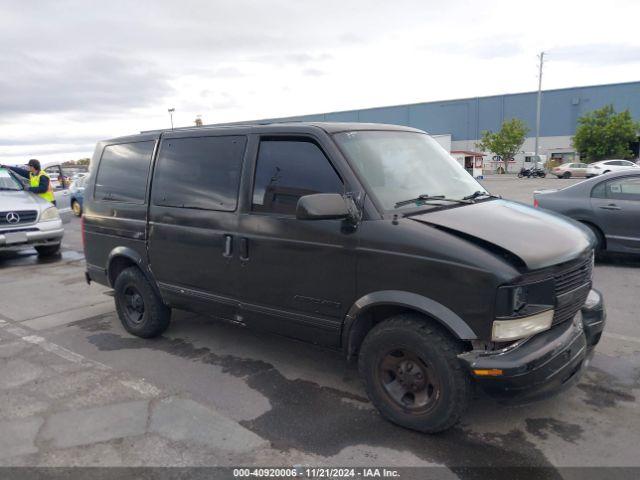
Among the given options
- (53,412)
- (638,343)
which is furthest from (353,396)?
(638,343)

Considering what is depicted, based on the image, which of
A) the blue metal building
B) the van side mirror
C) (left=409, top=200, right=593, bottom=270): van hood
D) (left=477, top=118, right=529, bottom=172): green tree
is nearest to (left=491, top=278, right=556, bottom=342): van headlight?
(left=409, top=200, right=593, bottom=270): van hood

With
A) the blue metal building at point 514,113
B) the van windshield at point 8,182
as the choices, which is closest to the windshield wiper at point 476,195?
the van windshield at point 8,182

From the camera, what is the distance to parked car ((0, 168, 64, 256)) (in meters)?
9.13

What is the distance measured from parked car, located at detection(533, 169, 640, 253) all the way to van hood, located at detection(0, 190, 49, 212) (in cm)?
933

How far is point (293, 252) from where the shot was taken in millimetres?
3654

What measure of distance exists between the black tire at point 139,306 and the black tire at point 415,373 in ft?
8.07

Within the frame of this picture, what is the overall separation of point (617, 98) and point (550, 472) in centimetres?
6708

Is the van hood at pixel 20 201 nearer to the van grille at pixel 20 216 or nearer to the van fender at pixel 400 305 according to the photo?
the van grille at pixel 20 216

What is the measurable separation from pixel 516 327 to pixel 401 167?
1460 millimetres

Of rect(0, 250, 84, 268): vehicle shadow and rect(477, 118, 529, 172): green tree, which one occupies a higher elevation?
rect(477, 118, 529, 172): green tree

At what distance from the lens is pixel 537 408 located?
3.54 metres

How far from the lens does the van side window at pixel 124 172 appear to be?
15.9 feet

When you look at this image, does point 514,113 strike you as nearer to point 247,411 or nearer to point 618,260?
point 618,260

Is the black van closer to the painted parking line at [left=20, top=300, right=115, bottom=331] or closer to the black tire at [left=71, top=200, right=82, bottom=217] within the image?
the painted parking line at [left=20, top=300, right=115, bottom=331]
